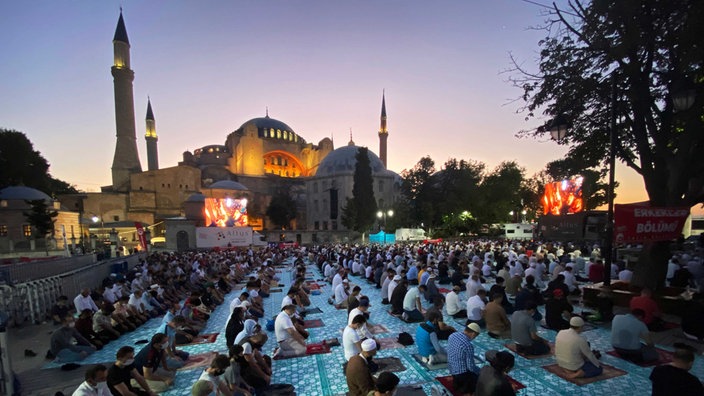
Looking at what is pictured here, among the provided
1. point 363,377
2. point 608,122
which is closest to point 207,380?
point 363,377

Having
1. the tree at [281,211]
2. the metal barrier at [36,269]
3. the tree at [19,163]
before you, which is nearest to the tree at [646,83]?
the metal barrier at [36,269]

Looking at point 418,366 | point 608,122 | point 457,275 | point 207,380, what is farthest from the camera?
point 457,275

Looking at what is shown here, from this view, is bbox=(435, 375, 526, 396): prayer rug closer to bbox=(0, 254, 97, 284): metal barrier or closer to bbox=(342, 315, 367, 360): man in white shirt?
bbox=(342, 315, 367, 360): man in white shirt

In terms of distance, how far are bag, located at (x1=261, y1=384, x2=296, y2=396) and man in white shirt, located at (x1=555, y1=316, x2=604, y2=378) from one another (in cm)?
437

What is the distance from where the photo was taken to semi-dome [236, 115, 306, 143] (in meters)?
71.4

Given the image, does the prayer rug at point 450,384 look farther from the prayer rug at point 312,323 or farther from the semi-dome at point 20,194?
the semi-dome at point 20,194

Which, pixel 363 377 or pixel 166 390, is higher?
pixel 363 377

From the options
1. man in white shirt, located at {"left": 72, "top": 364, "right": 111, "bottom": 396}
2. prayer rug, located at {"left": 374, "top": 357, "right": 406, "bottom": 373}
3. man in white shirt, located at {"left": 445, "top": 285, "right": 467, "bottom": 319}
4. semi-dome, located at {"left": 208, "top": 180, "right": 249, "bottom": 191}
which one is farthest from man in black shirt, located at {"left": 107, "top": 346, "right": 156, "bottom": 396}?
semi-dome, located at {"left": 208, "top": 180, "right": 249, "bottom": 191}

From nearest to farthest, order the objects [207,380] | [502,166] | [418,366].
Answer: [207,380]
[418,366]
[502,166]

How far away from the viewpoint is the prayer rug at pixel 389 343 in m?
6.84

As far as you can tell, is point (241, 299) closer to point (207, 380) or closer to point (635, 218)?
point (207, 380)

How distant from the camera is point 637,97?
298 inches

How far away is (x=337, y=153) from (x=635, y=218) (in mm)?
50117

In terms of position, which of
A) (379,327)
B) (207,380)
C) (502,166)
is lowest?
(379,327)
